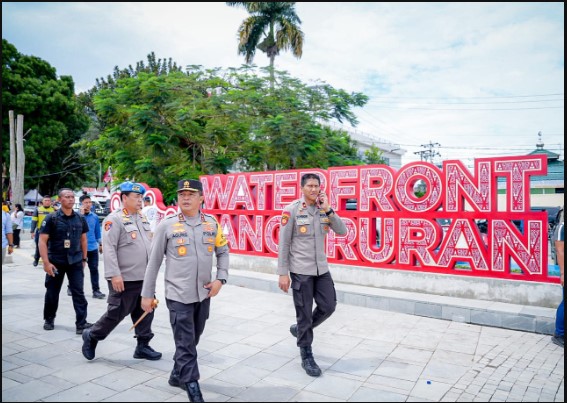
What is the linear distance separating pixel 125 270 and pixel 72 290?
4.30 feet

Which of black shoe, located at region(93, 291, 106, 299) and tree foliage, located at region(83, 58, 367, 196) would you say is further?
tree foliage, located at region(83, 58, 367, 196)

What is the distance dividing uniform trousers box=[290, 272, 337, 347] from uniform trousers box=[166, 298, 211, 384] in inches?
39.5

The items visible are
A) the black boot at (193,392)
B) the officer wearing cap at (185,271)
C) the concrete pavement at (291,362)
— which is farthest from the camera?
the concrete pavement at (291,362)

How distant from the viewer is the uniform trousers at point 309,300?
4.18 metres

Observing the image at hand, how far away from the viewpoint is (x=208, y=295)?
12.1ft

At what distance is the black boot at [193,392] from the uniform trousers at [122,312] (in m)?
1.23

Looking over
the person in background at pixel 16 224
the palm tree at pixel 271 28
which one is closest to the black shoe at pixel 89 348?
the person in background at pixel 16 224

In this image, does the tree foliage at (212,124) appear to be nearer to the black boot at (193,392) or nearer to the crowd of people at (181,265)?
the crowd of people at (181,265)

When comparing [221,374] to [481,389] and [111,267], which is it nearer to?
[111,267]

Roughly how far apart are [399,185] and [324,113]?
9.75m

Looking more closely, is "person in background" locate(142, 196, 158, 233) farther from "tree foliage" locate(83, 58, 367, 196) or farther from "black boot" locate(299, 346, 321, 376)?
"black boot" locate(299, 346, 321, 376)

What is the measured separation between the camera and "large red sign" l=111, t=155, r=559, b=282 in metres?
6.63

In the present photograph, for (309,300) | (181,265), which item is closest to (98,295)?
(181,265)

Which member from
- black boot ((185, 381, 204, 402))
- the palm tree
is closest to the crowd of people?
black boot ((185, 381, 204, 402))
